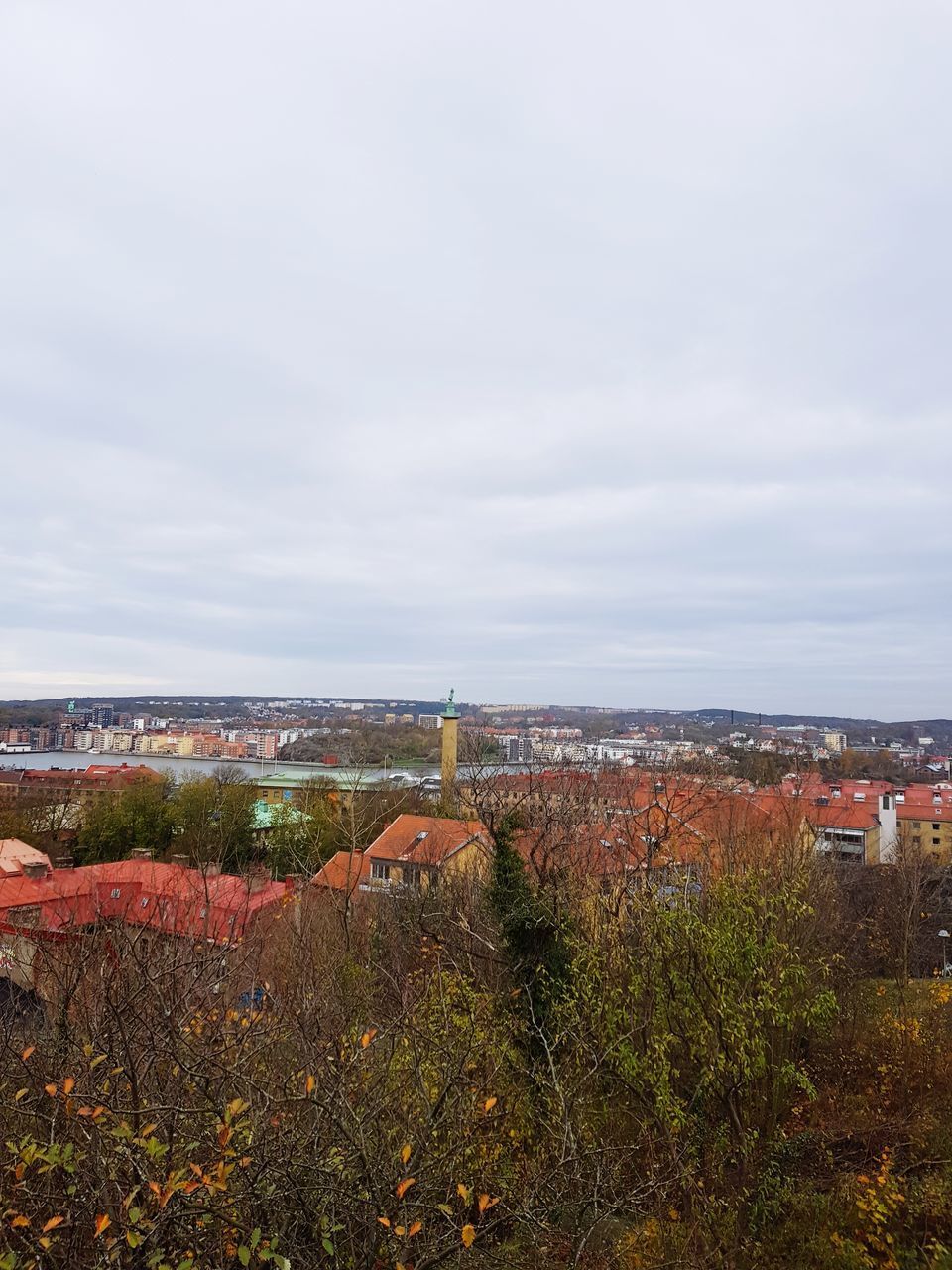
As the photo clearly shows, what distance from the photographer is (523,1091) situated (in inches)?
293

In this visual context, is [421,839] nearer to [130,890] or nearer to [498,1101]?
[130,890]

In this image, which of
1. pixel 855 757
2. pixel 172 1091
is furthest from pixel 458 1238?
pixel 855 757

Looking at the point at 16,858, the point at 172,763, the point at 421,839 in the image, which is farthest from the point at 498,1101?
the point at 172,763

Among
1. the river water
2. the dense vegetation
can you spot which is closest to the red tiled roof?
the dense vegetation

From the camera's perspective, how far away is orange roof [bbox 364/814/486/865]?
2330 centimetres

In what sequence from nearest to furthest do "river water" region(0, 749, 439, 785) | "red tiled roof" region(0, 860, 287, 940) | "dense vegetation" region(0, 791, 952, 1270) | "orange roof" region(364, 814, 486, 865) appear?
"dense vegetation" region(0, 791, 952, 1270) → "red tiled roof" region(0, 860, 287, 940) → "orange roof" region(364, 814, 486, 865) → "river water" region(0, 749, 439, 785)

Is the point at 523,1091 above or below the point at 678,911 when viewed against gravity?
below

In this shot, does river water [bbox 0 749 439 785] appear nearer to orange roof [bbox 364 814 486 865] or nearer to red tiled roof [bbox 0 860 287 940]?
orange roof [bbox 364 814 486 865]

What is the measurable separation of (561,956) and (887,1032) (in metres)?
6.30

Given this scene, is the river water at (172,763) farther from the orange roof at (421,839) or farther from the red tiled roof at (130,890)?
the red tiled roof at (130,890)

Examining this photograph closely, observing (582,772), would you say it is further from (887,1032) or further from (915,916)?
(887,1032)

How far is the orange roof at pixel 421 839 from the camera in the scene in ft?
76.4

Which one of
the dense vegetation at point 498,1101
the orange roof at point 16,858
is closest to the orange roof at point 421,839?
the dense vegetation at point 498,1101

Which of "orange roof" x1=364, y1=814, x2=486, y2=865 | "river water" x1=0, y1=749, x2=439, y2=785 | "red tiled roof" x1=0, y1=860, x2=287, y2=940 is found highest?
"red tiled roof" x1=0, y1=860, x2=287, y2=940
